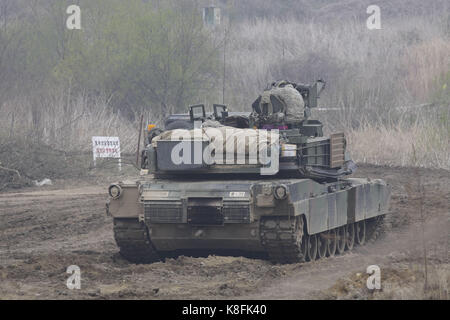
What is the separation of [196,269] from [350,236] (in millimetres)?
3979

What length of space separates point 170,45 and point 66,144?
7301 millimetres

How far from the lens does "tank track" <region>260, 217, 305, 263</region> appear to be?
1146cm

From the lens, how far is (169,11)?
3266 centimetres

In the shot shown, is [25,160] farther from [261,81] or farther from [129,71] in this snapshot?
[261,81]

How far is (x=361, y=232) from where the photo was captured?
1520 centimetres

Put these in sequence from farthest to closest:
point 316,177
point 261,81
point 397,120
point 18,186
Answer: point 261,81
point 397,120
point 18,186
point 316,177

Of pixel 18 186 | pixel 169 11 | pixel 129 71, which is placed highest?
pixel 169 11

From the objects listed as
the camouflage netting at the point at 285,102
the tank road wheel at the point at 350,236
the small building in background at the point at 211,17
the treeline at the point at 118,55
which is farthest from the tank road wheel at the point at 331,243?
the small building in background at the point at 211,17

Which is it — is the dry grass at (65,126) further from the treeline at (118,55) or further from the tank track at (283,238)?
the tank track at (283,238)

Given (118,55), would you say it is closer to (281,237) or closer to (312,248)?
(312,248)

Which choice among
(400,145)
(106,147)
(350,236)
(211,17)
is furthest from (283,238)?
(211,17)

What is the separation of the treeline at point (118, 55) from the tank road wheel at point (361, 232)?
1656 cm

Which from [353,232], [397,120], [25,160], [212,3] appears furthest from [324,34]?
[353,232]

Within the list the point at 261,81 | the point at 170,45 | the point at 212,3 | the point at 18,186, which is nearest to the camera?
the point at 18,186
